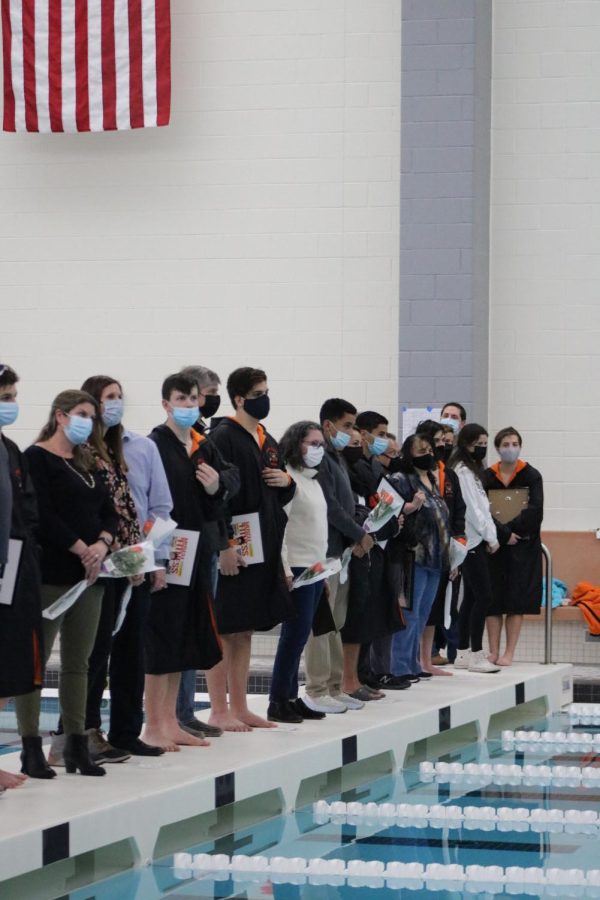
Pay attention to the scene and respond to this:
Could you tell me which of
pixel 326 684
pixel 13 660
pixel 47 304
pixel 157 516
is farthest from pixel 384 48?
pixel 13 660

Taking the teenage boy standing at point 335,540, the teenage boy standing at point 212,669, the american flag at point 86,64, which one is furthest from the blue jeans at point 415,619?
the american flag at point 86,64

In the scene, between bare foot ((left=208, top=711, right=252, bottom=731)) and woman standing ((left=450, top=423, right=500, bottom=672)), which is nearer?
bare foot ((left=208, top=711, right=252, bottom=731))

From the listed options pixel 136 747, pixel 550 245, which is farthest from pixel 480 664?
pixel 136 747

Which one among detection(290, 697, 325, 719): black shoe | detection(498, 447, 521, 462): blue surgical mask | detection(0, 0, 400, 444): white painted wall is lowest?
detection(290, 697, 325, 719): black shoe

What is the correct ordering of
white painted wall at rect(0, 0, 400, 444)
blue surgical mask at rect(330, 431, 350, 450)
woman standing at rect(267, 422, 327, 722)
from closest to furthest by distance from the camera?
1. woman standing at rect(267, 422, 327, 722)
2. blue surgical mask at rect(330, 431, 350, 450)
3. white painted wall at rect(0, 0, 400, 444)

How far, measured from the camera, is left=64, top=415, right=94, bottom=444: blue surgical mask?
5.33 metres

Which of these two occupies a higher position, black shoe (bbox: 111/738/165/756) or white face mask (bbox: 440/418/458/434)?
white face mask (bbox: 440/418/458/434)

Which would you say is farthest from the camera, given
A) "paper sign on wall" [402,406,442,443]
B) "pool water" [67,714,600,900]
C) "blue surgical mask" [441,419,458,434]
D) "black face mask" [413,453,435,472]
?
"paper sign on wall" [402,406,442,443]

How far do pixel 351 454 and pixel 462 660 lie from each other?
2.48 metres

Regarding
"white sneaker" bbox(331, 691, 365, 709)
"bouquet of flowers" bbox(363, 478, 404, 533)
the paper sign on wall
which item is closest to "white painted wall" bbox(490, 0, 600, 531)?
the paper sign on wall

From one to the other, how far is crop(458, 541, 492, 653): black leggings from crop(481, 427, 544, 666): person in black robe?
143 millimetres

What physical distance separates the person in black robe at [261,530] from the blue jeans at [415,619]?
5.95ft

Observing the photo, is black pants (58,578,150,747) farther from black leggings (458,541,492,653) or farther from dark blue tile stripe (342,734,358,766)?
black leggings (458,541,492,653)

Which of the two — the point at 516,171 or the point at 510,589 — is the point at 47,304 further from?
the point at 510,589
